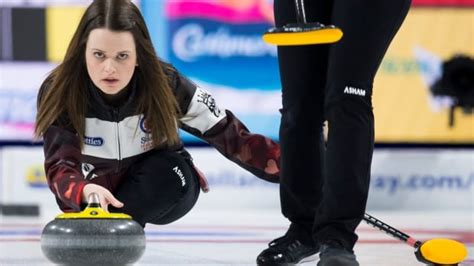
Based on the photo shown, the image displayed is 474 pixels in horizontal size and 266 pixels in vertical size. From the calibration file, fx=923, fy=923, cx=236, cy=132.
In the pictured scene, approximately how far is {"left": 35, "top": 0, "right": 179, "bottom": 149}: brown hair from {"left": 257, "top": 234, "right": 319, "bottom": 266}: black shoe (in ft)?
1.34

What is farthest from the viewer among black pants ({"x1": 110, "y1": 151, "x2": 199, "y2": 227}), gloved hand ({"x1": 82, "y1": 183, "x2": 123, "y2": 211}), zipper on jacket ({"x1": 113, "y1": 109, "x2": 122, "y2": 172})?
black pants ({"x1": 110, "y1": 151, "x2": 199, "y2": 227})

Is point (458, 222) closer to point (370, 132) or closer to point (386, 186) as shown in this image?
point (386, 186)

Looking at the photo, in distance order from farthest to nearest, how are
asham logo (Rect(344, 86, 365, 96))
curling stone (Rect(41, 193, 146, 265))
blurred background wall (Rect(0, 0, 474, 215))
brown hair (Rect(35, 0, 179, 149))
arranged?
1. blurred background wall (Rect(0, 0, 474, 215))
2. brown hair (Rect(35, 0, 179, 149))
3. asham logo (Rect(344, 86, 365, 96))
4. curling stone (Rect(41, 193, 146, 265))

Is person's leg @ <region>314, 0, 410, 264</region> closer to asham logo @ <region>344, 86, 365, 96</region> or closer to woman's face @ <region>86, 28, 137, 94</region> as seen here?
asham logo @ <region>344, 86, 365, 96</region>

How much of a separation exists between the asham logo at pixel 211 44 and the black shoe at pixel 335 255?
135 inches

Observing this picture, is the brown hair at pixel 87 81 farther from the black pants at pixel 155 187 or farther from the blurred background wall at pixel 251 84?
the blurred background wall at pixel 251 84

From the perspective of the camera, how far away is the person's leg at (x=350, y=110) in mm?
2139

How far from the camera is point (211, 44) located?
217 inches

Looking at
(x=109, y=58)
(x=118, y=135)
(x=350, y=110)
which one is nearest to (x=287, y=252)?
(x=350, y=110)

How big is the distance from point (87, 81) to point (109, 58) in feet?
0.47

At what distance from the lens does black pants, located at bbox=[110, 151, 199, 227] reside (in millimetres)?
2541

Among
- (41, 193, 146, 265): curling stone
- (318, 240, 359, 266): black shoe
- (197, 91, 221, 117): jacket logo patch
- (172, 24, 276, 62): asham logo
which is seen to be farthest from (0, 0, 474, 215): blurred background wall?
(41, 193, 146, 265): curling stone

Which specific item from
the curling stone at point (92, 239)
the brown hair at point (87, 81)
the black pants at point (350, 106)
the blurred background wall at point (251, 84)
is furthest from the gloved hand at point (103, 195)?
the blurred background wall at point (251, 84)

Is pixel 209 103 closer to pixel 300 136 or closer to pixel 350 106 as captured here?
pixel 300 136
